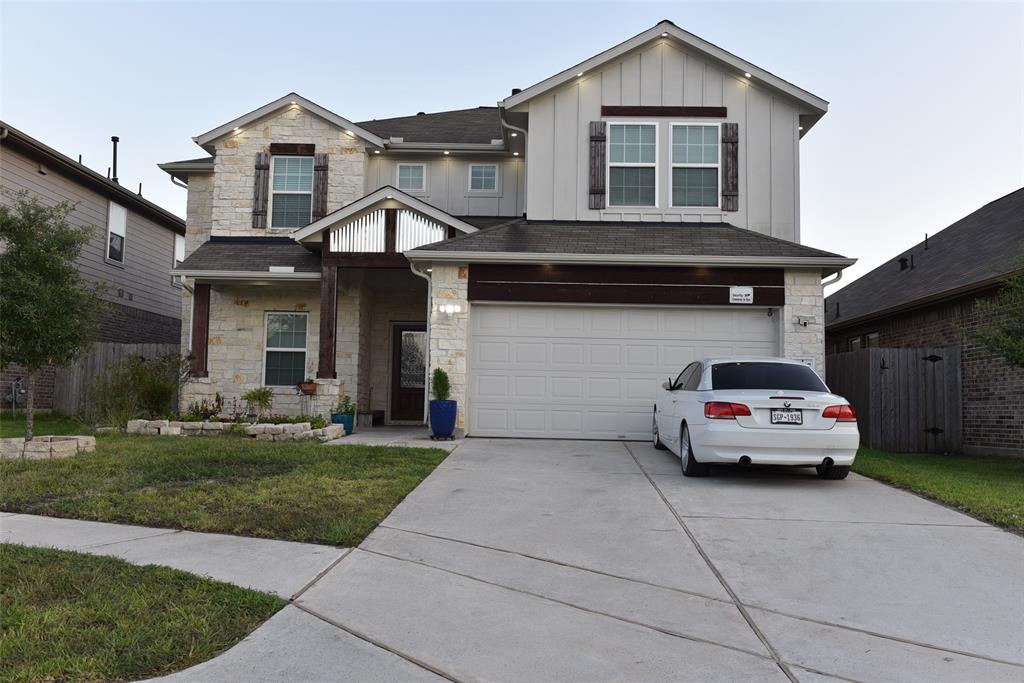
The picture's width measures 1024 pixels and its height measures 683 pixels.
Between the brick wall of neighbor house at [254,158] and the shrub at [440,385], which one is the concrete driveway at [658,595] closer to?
the shrub at [440,385]

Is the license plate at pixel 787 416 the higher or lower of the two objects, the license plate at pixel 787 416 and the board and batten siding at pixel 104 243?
the lower

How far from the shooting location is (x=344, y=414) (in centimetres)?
1396

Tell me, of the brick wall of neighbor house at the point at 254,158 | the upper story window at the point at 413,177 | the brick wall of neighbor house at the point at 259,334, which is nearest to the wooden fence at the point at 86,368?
the brick wall of neighbor house at the point at 259,334

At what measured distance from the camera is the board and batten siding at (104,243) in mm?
17047

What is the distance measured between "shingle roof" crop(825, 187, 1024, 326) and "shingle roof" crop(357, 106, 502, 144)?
10.0m

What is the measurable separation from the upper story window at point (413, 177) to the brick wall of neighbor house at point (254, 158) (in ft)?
3.47

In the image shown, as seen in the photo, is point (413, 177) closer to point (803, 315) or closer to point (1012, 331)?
point (803, 315)

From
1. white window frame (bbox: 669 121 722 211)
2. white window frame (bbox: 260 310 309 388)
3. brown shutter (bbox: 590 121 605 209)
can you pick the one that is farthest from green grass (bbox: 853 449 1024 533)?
white window frame (bbox: 260 310 309 388)

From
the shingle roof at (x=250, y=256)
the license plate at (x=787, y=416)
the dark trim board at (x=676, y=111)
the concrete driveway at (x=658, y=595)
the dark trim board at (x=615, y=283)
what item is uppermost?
the dark trim board at (x=676, y=111)

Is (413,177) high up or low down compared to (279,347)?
up

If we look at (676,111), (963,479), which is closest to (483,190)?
(676,111)

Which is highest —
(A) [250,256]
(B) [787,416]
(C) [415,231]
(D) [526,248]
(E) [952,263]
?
(C) [415,231]

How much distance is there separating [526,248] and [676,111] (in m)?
4.51

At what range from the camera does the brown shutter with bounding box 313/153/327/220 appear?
16.4m
